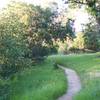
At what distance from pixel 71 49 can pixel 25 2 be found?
51.1 meters

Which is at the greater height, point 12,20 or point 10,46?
point 12,20

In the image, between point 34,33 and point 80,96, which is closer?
point 80,96

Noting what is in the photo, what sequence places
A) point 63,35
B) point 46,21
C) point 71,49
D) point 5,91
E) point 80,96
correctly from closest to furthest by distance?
point 80,96 → point 5,91 → point 46,21 → point 63,35 → point 71,49

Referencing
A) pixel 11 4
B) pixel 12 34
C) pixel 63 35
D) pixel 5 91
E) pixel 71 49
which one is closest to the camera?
pixel 5 91

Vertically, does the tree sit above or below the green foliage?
above

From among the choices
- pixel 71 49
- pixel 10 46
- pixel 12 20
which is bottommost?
pixel 71 49

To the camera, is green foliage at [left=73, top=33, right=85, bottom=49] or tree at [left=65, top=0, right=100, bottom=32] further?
green foliage at [left=73, top=33, right=85, bottom=49]

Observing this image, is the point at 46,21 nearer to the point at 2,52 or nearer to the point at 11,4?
the point at 11,4

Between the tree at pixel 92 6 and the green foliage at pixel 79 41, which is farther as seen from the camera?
the green foliage at pixel 79 41

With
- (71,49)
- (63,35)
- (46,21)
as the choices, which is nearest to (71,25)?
(63,35)

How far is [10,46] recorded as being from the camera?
2656 centimetres

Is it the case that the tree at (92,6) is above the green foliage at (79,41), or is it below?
above

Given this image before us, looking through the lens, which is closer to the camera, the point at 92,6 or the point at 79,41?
the point at 92,6

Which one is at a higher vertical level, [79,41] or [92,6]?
[92,6]
